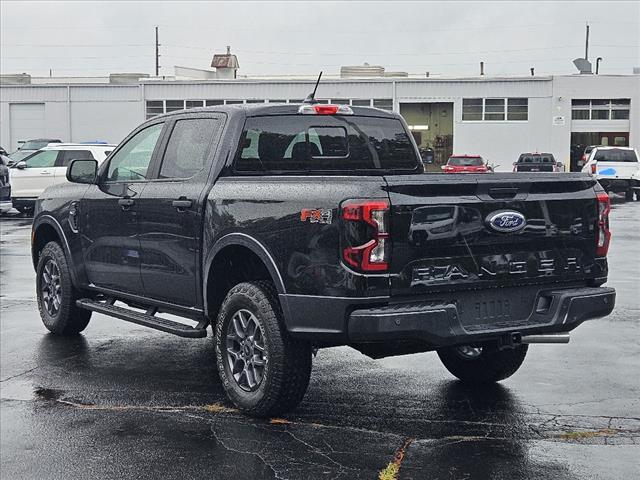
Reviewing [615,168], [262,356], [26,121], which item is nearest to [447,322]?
[262,356]

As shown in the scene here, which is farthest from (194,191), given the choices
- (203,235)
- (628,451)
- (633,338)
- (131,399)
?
(633,338)

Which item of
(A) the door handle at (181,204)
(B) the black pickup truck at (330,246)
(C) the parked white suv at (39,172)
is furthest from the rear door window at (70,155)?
(A) the door handle at (181,204)

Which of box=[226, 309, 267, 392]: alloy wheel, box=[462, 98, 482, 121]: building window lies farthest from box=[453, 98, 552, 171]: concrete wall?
box=[226, 309, 267, 392]: alloy wheel

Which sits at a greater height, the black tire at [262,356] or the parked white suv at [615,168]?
the parked white suv at [615,168]

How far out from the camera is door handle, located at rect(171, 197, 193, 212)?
22.6 ft

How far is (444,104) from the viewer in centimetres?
5512

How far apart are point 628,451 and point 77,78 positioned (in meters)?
63.3

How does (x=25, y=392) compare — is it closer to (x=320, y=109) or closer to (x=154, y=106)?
(x=320, y=109)

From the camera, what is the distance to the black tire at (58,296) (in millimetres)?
8797

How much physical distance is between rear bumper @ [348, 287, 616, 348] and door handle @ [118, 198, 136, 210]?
262 cm

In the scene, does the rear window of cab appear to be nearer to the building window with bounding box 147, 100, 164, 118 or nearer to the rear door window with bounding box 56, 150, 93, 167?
the rear door window with bounding box 56, 150, 93, 167

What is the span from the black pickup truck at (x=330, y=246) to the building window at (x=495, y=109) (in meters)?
47.5

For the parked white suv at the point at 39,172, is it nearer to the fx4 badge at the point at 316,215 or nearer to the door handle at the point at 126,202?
the door handle at the point at 126,202

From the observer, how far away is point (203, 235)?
6.75m
